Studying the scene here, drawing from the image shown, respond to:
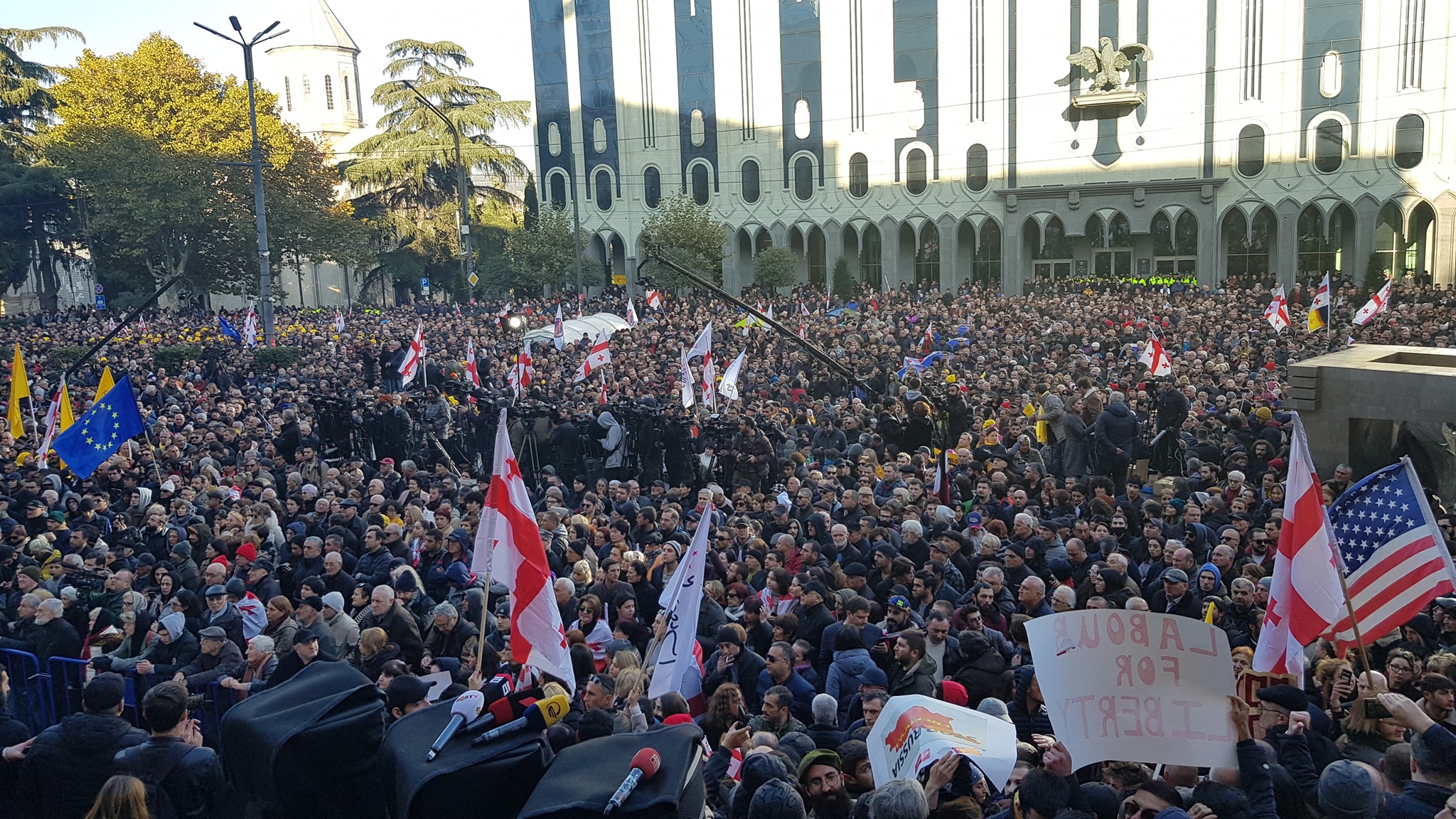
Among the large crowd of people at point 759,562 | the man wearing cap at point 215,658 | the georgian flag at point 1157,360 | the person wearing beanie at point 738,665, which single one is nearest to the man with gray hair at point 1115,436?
the large crowd of people at point 759,562

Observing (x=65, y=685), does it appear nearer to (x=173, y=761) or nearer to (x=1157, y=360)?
(x=173, y=761)

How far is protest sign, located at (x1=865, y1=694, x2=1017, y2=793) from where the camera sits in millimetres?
4520

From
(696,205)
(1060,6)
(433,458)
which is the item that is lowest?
(433,458)

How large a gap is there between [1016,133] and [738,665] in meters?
44.9

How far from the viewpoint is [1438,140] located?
4091 cm

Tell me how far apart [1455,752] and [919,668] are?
269cm

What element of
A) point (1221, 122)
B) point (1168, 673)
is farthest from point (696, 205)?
point (1168, 673)

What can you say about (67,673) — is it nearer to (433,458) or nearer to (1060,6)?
(433,458)

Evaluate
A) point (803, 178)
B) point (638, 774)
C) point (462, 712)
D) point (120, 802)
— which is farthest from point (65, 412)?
point (803, 178)

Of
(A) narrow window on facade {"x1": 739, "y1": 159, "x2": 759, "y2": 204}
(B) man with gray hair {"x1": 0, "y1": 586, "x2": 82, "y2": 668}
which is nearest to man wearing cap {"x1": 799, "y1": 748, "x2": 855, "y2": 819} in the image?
(B) man with gray hair {"x1": 0, "y1": 586, "x2": 82, "y2": 668}

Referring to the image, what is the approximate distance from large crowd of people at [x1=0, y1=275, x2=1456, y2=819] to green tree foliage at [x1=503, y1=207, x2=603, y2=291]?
80.4 feet

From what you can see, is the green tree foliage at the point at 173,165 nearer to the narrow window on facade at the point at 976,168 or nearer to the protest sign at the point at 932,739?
the narrow window on facade at the point at 976,168

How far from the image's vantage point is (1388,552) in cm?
627

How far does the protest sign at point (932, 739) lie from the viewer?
4.52m
